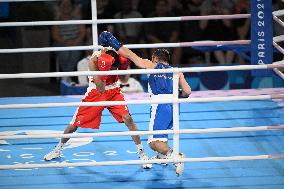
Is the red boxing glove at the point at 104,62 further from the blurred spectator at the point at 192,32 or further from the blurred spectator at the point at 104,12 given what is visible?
the blurred spectator at the point at 192,32

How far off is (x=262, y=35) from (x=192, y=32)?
3.77 meters

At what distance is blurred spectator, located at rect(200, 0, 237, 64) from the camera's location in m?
8.65

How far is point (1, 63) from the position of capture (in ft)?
31.7

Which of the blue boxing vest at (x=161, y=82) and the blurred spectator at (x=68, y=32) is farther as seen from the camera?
the blurred spectator at (x=68, y=32)

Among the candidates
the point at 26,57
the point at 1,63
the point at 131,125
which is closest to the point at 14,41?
the point at 1,63

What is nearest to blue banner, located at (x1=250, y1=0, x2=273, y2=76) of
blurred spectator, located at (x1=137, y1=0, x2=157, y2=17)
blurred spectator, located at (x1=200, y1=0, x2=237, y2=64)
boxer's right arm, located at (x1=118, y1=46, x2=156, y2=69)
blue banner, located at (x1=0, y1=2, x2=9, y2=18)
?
boxer's right arm, located at (x1=118, y1=46, x2=156, y2=69)

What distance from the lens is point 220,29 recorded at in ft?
28.4

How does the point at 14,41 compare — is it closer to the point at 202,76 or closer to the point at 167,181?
the point at 202,76

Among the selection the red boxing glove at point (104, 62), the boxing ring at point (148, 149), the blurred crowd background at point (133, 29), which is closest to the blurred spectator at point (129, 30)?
the blurred crowd background at point (133, 29)

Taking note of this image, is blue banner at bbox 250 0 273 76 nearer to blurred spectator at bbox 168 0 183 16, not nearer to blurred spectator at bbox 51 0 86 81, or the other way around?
blurred spectator at bbox 168 0 183 16

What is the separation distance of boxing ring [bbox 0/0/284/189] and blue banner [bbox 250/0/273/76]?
0.36 m

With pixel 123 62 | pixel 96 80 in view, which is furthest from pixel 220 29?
pixel 96 80

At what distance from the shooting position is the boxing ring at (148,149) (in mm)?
4293

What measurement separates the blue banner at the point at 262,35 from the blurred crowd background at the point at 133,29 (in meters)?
3.31
